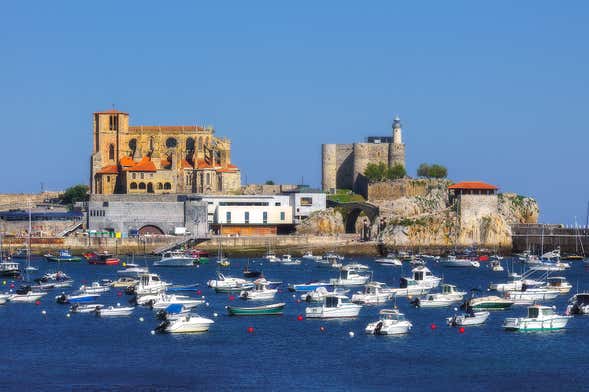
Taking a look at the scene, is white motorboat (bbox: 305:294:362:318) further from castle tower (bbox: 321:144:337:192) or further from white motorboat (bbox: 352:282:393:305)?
castle tower (bbox: 321:144:337:192)

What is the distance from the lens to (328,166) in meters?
145

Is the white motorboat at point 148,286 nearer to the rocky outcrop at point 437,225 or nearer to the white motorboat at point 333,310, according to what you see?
the white motorboat at point 333,310

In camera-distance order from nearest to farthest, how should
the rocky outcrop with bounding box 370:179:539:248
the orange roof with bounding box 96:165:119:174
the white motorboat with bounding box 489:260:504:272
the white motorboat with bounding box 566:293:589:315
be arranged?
the white motorboat with bounding box 566:293:589:315 → the white motorboat with bounding box 489:260:504:272 → the rocky outcrop with bounding box 370:179:539:248 → the orange roof with bounding box 96:165:119:174

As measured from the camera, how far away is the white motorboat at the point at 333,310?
67.8 m

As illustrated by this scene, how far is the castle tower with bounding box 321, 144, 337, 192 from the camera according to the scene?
144500 millimetres

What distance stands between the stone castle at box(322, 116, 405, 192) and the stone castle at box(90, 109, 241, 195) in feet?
32.9

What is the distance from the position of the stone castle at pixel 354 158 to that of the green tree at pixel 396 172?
90cm

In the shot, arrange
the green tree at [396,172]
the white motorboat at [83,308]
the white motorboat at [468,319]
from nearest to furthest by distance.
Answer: the white motorboat at [468,319] < the white motorboat at [83,308] < the green tree at [396,172]

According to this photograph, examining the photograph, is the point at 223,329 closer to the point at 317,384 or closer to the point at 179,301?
the point at 179,301

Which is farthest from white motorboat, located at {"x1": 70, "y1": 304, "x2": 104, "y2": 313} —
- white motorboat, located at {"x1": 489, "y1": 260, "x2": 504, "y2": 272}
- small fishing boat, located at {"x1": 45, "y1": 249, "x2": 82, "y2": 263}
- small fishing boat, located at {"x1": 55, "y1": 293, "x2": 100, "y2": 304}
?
white motorboat, located at {"x1": 489, "y1": 260, "x2": 504, "y2": 272}

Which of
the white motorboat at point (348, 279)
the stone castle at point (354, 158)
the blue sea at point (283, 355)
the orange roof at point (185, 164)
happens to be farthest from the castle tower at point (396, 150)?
the blue sea at point (283, 355)

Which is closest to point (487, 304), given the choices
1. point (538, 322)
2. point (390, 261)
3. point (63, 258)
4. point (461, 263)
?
point (538, 322)

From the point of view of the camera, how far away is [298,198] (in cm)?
13375

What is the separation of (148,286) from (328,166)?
68249 millimetres
